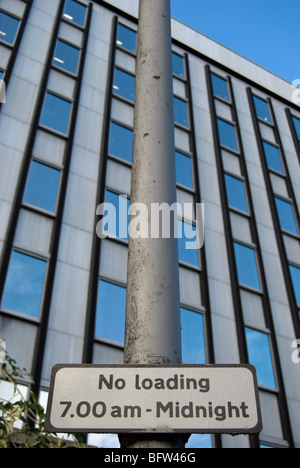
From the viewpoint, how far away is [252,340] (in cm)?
1603

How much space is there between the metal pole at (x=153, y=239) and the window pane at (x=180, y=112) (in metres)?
16.8

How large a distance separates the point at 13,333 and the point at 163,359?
34.4ft

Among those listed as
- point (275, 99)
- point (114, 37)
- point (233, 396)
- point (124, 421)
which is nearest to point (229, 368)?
point (233, 396)

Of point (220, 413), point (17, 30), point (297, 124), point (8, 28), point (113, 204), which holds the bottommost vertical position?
point (220, 413)

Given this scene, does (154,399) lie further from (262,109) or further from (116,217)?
(262,109)

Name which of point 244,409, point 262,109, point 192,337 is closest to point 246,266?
point 192,337

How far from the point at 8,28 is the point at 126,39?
569 cm

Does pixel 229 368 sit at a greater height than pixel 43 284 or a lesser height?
lesser

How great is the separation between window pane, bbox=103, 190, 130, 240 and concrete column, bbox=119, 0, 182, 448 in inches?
444

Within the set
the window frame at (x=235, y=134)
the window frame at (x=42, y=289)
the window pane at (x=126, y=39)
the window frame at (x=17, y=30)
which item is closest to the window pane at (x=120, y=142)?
the window frame at (x=17, y=30)

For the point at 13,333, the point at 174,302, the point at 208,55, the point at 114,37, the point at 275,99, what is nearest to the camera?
the point at 174,302

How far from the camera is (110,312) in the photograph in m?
14.1

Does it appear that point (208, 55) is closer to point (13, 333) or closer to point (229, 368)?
point (13, 333)
